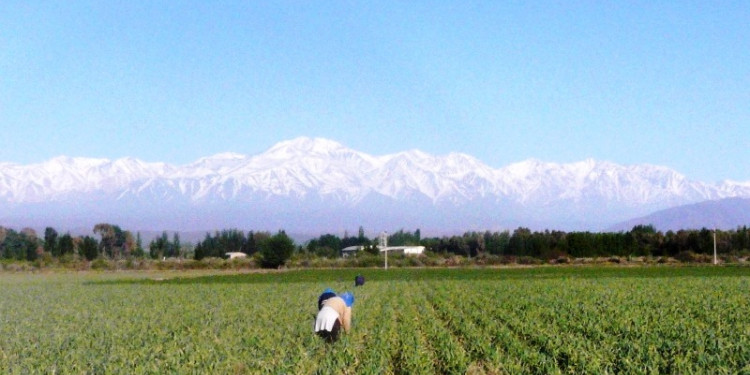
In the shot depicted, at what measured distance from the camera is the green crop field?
16312 mm

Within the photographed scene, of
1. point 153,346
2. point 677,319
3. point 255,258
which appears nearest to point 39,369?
point 153,346

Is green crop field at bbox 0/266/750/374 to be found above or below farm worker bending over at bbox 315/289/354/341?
below

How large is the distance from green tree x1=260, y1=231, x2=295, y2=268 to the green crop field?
258ft

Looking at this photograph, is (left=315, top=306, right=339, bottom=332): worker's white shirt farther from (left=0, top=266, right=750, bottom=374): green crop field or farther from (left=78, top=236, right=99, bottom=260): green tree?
(left=78, top=236, right=99, bottom=260): green tree

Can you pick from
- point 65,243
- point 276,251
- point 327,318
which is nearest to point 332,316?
point 327,318

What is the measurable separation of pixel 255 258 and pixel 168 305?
8480cm

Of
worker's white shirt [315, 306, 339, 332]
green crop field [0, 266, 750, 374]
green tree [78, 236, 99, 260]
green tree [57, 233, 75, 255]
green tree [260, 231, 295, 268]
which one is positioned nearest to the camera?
green crop field [0, 266, 750, 374]

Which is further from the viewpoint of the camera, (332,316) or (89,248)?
(89,248)

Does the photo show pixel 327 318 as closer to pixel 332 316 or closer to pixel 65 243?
pixel 332 316

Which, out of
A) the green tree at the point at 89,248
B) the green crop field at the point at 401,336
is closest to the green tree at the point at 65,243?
the green tree at the point at 89,248

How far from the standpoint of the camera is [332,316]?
18.0m

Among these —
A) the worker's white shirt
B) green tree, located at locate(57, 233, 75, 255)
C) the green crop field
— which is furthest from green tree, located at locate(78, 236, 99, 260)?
the worker's white shirt

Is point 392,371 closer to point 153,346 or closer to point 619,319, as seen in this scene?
point 153,346

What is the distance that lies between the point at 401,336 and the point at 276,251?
324ft
